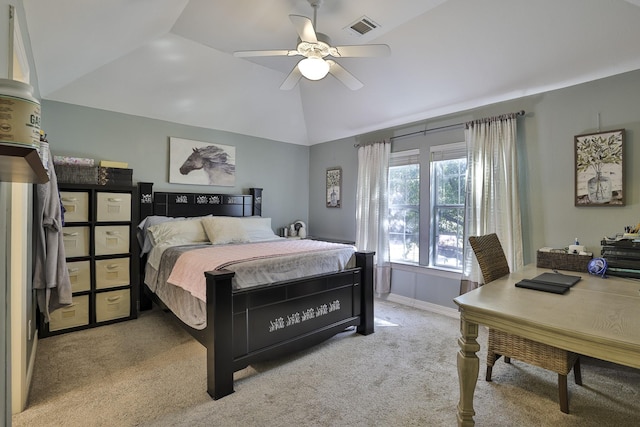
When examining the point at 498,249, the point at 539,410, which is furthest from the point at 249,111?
the point at 539,410

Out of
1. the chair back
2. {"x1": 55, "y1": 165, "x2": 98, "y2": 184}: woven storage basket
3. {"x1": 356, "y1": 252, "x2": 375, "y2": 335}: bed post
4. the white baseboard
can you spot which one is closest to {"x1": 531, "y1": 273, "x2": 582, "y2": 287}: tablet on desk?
the chair back

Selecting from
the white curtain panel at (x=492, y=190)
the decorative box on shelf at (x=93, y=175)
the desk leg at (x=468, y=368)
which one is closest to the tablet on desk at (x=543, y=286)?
the desk leg at (x=468, y=368)

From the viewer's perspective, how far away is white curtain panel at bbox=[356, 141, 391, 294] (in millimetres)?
4297

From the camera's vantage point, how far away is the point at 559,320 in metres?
1.38

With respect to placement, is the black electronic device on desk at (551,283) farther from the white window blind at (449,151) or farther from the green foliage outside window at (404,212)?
the green foliage outside window at (404,212)

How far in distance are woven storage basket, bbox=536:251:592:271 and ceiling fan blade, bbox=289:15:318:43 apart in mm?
2542

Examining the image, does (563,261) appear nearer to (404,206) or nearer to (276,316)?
(404,206)

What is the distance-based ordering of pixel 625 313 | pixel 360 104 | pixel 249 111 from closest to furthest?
pixel 625 313 < pixel 360 104 < pixel 249 111

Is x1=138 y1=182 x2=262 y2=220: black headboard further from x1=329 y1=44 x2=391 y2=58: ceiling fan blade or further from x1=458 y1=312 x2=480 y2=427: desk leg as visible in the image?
x1=458 y1=312 x2=480 y2=427: desk leg

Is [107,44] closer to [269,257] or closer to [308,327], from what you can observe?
[269,257]

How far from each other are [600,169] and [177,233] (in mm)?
4177

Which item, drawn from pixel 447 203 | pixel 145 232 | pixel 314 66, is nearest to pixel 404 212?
pixel 447 203

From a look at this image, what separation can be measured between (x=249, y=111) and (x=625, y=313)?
4379mm

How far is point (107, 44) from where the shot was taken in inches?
111
